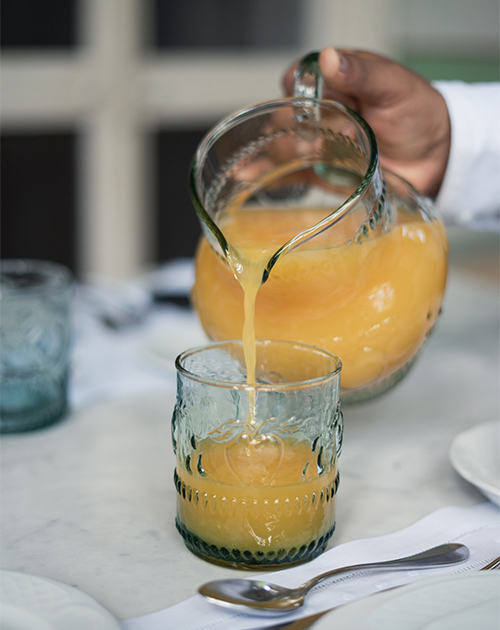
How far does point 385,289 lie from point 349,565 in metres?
0.21

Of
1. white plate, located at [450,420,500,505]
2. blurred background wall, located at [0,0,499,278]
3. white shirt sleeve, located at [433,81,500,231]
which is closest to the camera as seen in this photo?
white plate, located at [450,420,500,505]

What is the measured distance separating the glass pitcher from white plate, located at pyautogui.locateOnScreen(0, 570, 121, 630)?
21 centimetres

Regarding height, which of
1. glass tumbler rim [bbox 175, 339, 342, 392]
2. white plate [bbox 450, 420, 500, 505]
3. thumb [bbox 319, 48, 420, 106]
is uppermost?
thumb [bbox 319, 48, 420, 106]

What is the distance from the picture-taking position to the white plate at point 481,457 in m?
0.52

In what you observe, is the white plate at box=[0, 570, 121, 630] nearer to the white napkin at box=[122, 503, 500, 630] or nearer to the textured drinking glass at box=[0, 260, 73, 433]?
the white napkin at box=[122, 503, 500, 630]

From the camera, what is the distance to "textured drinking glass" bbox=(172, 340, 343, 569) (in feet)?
1.44

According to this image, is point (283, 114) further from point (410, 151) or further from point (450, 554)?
point (450, 554)

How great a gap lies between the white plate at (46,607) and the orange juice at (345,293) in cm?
21

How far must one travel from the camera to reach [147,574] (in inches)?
17.5

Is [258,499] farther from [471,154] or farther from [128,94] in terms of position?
[128,94]

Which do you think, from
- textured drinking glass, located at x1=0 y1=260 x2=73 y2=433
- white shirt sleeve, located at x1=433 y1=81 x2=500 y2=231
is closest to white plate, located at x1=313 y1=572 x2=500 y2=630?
textured drinking glass, located at x1=0 y1=260 x2=73 y2=433

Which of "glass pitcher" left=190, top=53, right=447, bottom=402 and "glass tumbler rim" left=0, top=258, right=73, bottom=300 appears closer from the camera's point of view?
"glass pitcher" left=190, top=53, right=447, bottom=402


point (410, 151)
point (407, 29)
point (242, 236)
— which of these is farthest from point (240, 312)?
point (407, 29)

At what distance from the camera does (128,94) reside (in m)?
2.12
